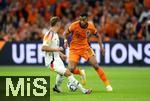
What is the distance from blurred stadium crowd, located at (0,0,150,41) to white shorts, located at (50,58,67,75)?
1143 centimetres

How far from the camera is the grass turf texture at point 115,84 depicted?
55.8ft

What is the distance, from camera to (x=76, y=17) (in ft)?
101

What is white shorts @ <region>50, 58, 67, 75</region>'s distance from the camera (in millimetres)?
17734

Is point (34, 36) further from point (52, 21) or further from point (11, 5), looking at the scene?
point (52, 21)

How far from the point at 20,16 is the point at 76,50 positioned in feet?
40.9

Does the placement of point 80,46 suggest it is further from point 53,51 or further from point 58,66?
point 53,51

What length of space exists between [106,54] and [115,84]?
7971mm

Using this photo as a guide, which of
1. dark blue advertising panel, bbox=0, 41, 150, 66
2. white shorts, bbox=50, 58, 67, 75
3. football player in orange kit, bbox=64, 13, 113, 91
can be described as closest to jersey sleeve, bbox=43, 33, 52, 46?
white shorts, bbox=50, 58, 67, 75

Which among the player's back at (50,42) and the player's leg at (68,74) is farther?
the player's back at (50,42)

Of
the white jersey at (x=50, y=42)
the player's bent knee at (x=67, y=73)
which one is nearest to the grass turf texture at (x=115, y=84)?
the player's bent knee at (x=67, y=73)

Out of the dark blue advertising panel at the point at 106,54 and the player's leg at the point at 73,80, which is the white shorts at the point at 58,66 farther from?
the dark blue advertising panel at the point at 106,54

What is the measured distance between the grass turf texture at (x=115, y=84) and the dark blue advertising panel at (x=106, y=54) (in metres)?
0.63

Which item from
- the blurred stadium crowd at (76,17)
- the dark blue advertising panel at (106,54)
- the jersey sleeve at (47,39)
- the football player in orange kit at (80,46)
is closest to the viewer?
the jersey sleeve at (47,39)

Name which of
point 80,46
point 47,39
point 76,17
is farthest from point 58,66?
point 76,17
